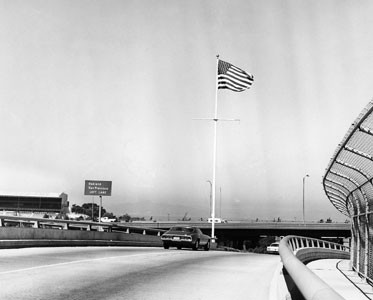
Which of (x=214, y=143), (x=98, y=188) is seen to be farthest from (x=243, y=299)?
(x=98, y=188)

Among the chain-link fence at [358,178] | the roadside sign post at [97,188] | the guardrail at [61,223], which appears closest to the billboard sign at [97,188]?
the roadside sign post at [97,188]

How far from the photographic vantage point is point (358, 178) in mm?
15203

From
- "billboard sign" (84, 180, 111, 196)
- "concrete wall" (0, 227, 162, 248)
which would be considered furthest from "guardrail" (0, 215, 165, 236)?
"billboard sign" (84, 180, 111, 196)

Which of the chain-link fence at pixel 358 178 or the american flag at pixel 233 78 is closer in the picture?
the chain-link fence at pixel 358 178

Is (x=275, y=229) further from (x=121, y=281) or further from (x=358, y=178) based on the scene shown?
(x=121, y=281)

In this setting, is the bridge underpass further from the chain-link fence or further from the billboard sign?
the chain-link fence

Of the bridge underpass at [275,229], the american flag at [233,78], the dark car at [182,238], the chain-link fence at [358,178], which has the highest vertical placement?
the american flag at [233,78]

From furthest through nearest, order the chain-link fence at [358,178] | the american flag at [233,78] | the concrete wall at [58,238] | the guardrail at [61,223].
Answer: the american flag at [233,78] → the guardrail at [61,223] → the concrete wall at [58,238] → the chain-link fence at [358,178]

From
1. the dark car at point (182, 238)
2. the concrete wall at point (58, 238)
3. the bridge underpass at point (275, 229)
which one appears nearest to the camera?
the concrete wall at point (58, 238)

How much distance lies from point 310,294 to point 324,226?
105957 millimetres

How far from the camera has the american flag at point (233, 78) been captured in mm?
39469

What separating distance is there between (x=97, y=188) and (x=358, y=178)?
40201 mm

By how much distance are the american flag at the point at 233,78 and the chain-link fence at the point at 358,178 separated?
60.5 feet

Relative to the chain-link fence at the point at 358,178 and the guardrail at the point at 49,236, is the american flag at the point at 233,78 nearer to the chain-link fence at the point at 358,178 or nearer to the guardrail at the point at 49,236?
the guardrail at the point at 49,236
